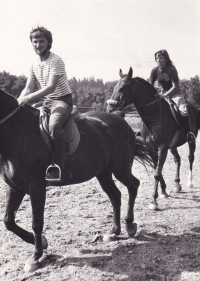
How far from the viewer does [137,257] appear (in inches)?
170

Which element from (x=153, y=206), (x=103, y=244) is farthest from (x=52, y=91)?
(x=153, y=206)

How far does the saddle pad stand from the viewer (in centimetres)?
404

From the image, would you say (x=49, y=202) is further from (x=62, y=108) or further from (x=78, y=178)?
(x=62, y=108)

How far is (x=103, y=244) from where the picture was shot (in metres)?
4.79

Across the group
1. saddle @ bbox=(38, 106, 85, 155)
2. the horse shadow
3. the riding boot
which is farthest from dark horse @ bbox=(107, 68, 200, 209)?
the riding boot

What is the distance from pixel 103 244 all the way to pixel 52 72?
2573mm

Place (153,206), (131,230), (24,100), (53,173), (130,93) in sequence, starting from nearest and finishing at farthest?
(24,100) < (53,173) < (131,230) < (153,206) < (130,93)

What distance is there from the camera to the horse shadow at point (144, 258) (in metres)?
3.88

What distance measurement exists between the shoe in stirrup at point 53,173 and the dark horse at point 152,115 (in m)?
2.80

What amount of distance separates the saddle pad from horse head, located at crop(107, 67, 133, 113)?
2310 mm

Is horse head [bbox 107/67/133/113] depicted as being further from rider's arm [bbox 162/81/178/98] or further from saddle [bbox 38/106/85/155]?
saddle [bbox 38/106/85/155]

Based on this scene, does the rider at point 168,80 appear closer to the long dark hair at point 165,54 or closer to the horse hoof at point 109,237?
the long dark hair at point 165,54

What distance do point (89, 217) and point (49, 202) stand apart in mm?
1195

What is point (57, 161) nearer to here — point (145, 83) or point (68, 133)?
point (68, 133)
